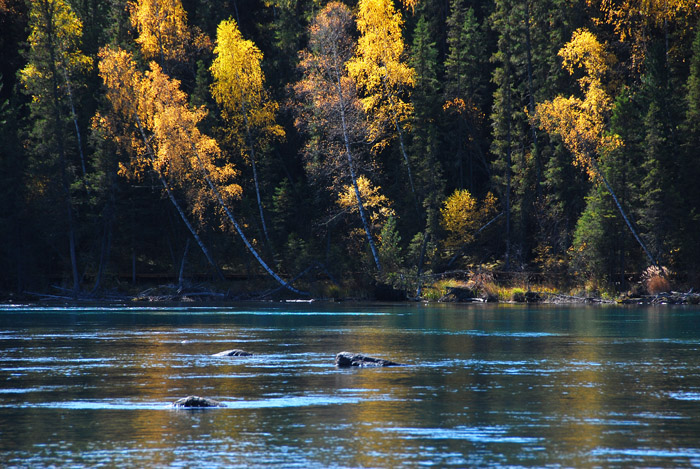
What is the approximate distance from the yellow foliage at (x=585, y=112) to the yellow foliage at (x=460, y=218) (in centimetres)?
781

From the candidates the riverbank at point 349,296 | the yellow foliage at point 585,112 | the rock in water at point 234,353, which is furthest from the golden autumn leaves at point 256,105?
the rock in water at point 234,353

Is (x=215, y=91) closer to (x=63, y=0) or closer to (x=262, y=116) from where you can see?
(x=262, y=116)

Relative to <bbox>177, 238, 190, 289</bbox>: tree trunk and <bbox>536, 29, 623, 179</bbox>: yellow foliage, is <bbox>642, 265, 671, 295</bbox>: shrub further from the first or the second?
<bbox>177, 238, 190, 289</bbox>: tree trunk

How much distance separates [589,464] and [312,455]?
12.8 feet

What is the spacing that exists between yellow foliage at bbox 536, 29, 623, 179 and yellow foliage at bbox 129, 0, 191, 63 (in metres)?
25.8

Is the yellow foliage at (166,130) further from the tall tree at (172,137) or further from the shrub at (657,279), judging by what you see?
the shrub at (657,279)

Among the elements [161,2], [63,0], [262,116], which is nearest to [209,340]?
[262,116]

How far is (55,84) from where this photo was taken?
68.9 meters

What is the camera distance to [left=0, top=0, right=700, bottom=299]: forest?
6162 centimetres

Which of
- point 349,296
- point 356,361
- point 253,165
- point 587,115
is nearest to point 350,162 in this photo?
point 253,165

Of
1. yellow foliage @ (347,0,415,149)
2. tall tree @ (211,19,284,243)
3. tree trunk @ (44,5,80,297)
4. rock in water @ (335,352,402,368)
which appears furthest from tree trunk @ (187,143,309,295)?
rock in water @ (335,352,402,368)

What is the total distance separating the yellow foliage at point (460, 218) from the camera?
220ft

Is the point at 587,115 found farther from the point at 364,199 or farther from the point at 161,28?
the point at 161,28

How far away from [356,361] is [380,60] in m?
45.4
